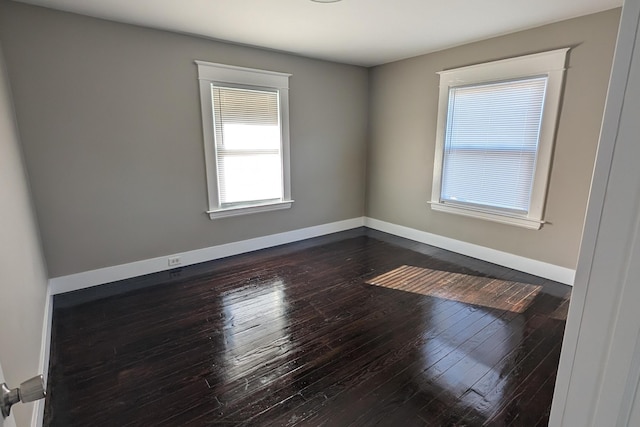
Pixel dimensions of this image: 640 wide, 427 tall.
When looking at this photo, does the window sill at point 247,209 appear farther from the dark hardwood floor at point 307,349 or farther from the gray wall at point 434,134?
the gray wall at point 434,134

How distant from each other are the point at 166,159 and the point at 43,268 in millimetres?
1467

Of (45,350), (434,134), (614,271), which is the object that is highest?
(434,134)

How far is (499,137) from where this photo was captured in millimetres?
3586

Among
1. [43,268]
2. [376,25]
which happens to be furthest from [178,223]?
[376,25]

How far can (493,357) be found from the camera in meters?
2.19

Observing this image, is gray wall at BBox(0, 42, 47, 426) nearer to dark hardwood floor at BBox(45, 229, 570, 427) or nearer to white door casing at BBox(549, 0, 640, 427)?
dark hardwood floor at BBox(45, 229, 570, 427)

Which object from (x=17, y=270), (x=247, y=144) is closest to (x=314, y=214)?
(x=247, y=144)

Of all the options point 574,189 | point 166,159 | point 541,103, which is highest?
point 541,103

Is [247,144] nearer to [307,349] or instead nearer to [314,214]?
[314,214]

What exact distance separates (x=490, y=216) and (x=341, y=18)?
107 inches

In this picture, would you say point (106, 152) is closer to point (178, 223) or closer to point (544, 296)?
point (178, 223)

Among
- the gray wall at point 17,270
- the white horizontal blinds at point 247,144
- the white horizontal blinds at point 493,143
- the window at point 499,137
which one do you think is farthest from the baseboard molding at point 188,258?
the white horizontal blinds at point 493,143

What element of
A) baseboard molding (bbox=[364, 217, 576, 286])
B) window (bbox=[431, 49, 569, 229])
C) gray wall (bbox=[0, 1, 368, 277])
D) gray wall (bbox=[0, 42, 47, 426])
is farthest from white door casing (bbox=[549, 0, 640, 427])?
gray wall (bbox=[0, 1, 368, 277])

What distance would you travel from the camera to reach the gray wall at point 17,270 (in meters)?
1.36
